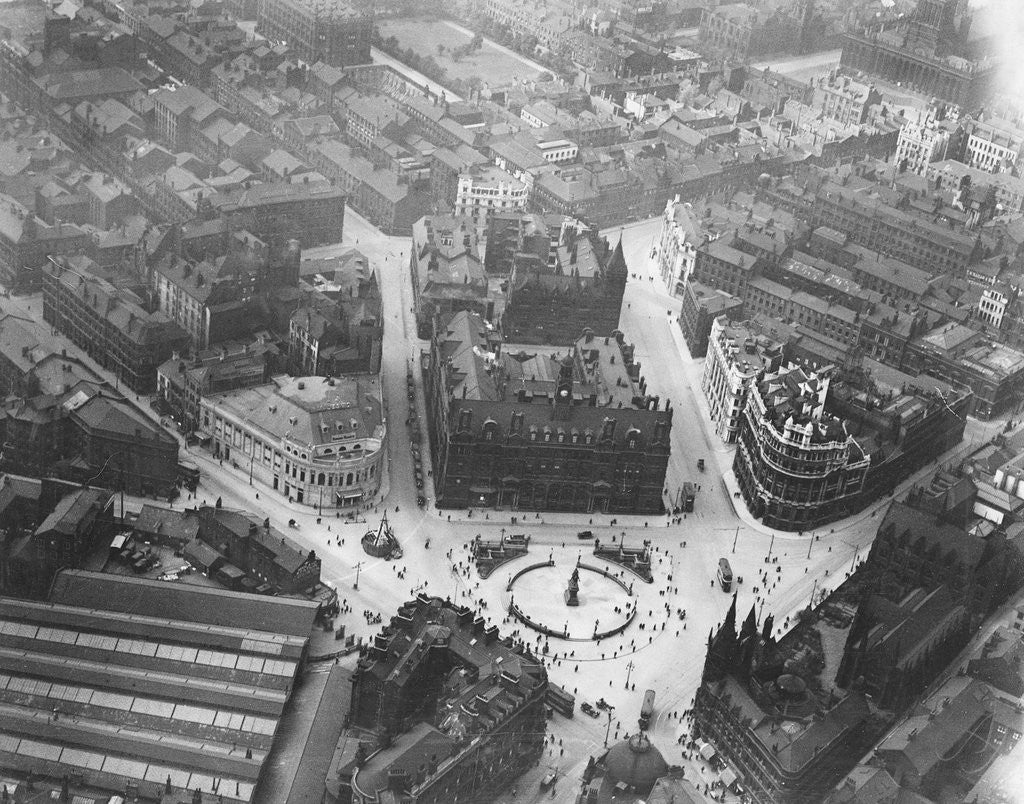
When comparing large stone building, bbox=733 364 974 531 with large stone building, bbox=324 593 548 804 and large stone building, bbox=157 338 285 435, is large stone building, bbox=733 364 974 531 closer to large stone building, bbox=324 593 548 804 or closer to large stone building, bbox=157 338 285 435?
large stone building, bbox=324 593 548 804

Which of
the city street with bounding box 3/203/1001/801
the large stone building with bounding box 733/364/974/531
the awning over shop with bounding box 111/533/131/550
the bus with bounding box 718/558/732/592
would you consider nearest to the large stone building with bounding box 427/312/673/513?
the city street with bounding box 3/203/1001/801

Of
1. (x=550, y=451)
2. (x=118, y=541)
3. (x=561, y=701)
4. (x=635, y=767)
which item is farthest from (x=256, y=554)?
(x=635, y=767)

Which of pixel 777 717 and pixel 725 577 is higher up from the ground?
pixel 777 717

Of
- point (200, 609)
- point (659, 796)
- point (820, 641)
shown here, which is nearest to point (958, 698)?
point (820, 641)

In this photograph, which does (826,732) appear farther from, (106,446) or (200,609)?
(106,446)

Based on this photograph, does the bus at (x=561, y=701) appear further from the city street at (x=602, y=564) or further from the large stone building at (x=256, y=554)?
the large stone building at (x=256, y=554)

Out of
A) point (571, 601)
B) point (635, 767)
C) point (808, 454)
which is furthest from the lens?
point (808, 454)

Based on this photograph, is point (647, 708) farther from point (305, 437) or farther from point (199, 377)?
point (199, 377)
